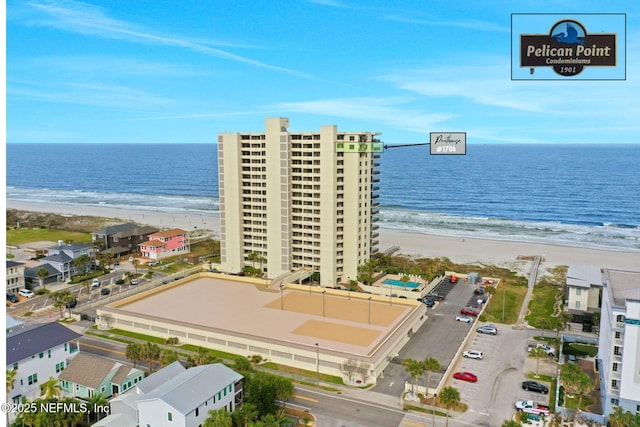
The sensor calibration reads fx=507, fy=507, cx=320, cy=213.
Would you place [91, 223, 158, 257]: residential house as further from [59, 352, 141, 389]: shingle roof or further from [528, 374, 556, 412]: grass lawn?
[528, 374, 556, 412]: grass lawn

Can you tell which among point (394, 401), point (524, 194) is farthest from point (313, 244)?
point (524, 194)

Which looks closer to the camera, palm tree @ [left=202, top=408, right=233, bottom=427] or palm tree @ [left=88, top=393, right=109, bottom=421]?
palm tree @ [left=202, top=408, right=233, bottom=427]

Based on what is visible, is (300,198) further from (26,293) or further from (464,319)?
(26,293)

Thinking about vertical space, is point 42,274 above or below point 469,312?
above

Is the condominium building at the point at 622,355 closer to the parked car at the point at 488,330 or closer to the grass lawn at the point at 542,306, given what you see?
the grass lawn at the point at 542,306

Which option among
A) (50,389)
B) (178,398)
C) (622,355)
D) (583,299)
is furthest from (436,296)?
(50,389)

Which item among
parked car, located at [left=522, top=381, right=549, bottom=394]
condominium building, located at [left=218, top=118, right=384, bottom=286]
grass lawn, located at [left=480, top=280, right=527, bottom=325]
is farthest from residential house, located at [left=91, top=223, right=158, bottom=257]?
parked car, located at [left=522, top=381, right=549, bottom=394]
